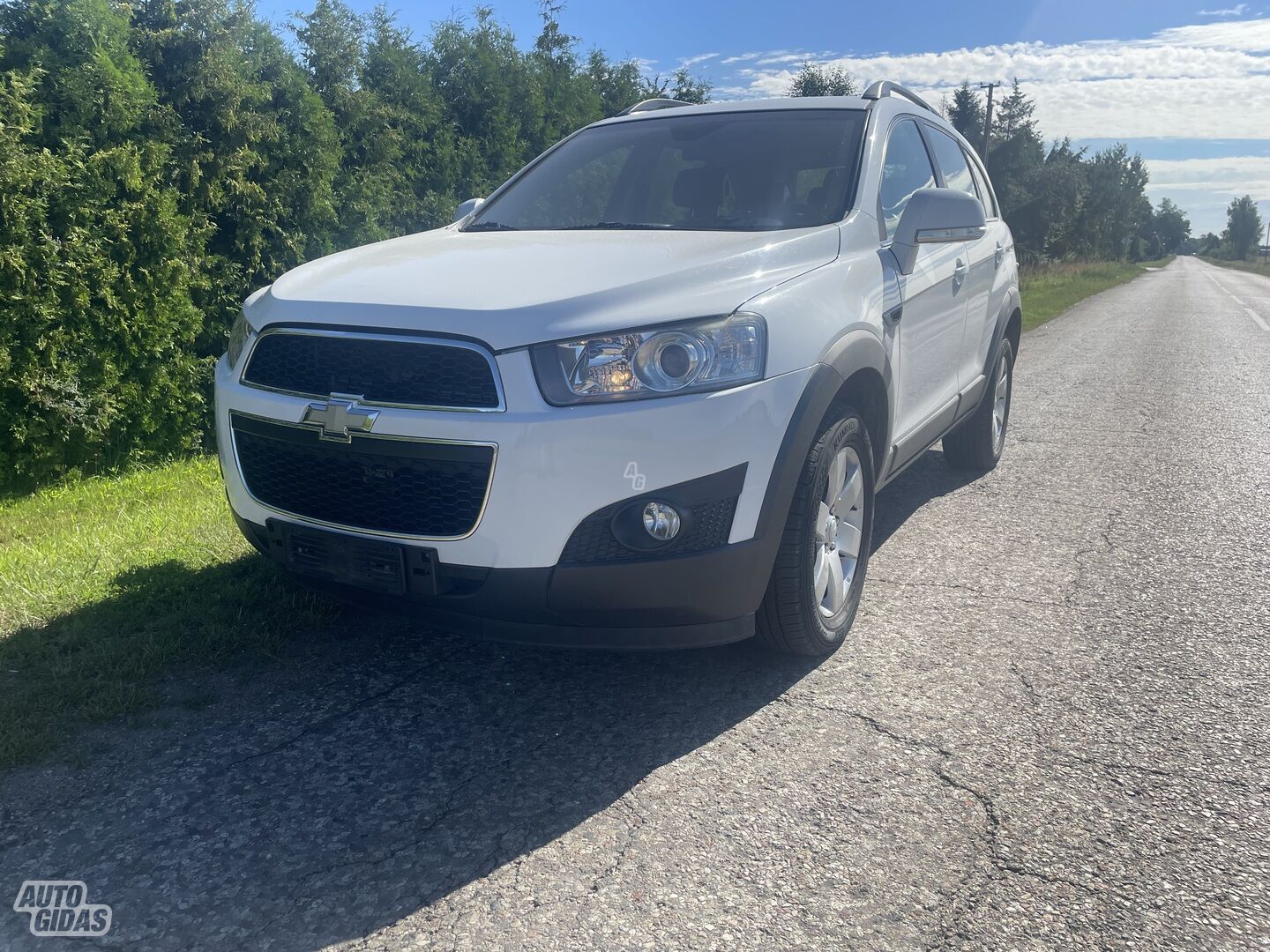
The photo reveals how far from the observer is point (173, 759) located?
2.85 metres

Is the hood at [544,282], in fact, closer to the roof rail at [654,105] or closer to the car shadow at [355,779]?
the car shadow at [355,779]

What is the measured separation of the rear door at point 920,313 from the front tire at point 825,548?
0.51 m

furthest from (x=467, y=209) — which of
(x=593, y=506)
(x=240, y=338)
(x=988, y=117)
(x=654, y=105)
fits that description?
(x=988, y=117)

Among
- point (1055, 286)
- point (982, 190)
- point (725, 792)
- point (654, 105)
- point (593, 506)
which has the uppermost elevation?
point (654, 105)

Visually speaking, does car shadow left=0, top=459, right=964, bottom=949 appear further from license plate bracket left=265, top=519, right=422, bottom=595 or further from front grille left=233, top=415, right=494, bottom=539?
front grille left=233, top=415, right=494, bottom=539

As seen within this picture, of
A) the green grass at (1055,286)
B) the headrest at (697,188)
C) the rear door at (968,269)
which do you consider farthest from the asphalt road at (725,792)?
the green grass at (1055,286)

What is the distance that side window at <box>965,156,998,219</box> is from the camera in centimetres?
596

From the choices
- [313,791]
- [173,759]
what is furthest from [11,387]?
[313,791]

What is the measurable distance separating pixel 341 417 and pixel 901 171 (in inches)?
109

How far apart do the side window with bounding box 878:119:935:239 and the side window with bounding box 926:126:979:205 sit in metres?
0.26

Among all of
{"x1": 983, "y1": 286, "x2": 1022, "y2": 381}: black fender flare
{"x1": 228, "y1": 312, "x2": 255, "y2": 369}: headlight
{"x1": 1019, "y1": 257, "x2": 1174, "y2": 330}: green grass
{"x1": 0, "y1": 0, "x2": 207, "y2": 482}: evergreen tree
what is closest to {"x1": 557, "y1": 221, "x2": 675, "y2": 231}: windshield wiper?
{"x1": 228, "y1": 312, "x2": 255, "y2": 369}: headlight

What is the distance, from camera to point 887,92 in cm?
468

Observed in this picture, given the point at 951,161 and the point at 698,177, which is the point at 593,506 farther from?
the point at 951,161

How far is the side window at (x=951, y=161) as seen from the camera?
5.16 metres
